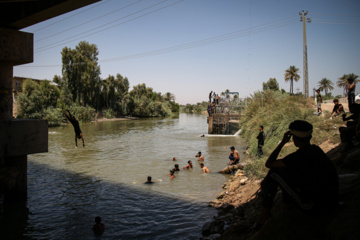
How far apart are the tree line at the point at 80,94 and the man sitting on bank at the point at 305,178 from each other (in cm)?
4942

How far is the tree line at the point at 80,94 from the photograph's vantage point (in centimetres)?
4778

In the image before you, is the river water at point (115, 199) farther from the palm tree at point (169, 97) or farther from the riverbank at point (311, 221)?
the palm tree at point (169, 97)

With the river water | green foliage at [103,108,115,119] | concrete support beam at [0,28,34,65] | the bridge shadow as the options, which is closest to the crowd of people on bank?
the river water

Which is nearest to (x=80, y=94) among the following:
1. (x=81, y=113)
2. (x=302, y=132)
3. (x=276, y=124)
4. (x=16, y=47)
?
(x=81, y=113)

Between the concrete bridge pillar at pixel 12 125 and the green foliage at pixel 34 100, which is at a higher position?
the green foliage at pixel 34 100

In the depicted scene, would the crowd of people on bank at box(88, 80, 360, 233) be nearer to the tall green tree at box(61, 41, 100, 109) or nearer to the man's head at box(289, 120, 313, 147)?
the man's head at box(289, 120, 313, 147)

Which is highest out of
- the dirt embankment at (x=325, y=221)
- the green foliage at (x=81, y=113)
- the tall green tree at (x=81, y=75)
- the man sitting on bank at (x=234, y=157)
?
the tall green tree at (x=81, y=75)

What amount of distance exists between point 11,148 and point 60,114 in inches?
1819

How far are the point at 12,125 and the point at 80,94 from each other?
5971 cm

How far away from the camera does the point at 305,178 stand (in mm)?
3789

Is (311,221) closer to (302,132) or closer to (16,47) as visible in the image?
(302,132)

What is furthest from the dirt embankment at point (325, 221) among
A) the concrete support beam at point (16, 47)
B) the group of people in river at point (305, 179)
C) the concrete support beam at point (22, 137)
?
the concrete support beam at point (16, 47)

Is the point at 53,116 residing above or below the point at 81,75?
below

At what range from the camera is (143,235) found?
7.51m
